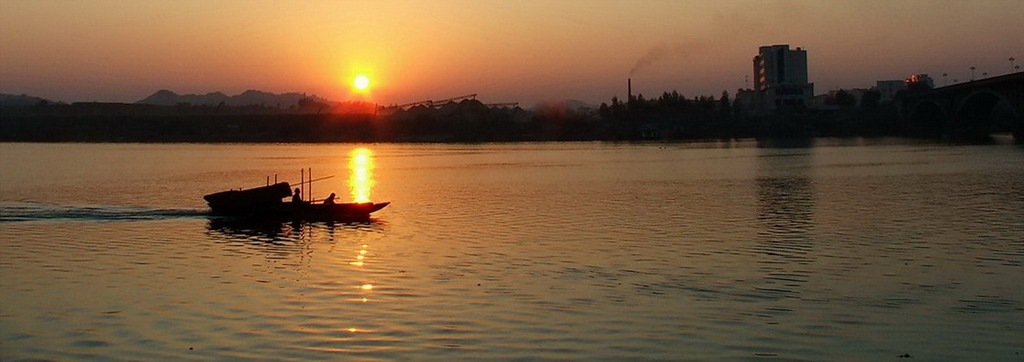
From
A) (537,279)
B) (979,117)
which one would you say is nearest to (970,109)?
(979,117)

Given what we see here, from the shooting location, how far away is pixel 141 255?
1396 inches

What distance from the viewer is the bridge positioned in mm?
132375

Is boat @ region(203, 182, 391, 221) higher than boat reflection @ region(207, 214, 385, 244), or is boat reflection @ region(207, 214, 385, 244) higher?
boat @ region(203, 182, 391, 221)

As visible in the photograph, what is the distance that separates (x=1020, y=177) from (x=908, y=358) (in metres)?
60.7

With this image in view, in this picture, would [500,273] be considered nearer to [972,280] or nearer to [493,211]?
[972,280]

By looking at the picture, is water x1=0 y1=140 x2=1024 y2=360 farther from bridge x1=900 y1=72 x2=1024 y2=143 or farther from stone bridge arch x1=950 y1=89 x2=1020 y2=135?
stone bridge arch x1=950 y1=89 x2=1020 y2=135

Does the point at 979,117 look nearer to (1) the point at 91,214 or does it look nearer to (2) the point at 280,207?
(2) the point at 280,207

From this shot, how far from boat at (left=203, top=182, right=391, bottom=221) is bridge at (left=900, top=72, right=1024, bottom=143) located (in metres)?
105

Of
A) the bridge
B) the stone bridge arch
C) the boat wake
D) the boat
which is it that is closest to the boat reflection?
the boat

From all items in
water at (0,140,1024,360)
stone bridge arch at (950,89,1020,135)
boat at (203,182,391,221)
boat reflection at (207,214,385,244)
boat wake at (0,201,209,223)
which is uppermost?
stone bridge arch at (950,89,1020,135)

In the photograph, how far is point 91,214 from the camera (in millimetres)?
49219

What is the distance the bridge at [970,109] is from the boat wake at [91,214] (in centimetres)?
10888

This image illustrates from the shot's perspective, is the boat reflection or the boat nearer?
the boat reflection

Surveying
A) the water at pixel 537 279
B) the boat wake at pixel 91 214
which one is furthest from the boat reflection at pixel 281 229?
the boat wake at pixel 91 214
